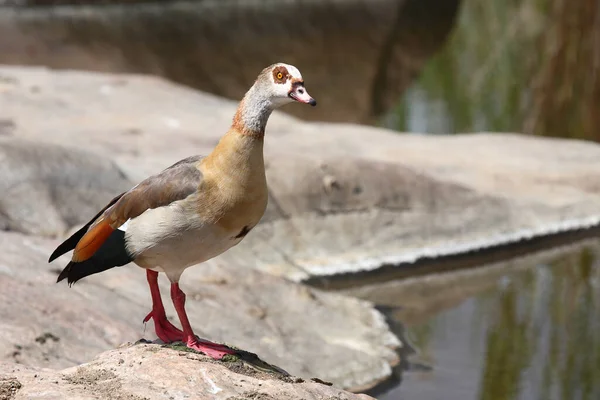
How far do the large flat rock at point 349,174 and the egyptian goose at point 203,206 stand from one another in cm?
284

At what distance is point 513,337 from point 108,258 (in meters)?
3.75

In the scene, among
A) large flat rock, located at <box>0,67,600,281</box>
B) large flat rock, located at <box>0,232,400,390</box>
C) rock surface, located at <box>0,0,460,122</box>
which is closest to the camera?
large flat rock, located at <box>0,232,400,390</box>

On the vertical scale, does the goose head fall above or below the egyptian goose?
above

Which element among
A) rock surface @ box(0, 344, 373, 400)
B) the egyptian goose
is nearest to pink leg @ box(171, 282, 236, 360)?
the egyptian goose

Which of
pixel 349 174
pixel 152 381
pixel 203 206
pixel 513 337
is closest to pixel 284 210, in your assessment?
pixel 349 174

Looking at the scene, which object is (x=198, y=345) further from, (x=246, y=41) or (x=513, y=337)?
(x=246, y=41)

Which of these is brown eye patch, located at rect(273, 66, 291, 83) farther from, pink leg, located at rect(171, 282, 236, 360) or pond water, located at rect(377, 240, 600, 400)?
pond water, located at rect(377, 240, 600, 400)

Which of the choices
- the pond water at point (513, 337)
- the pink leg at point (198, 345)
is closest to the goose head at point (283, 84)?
the pink leg at point (198, 345)

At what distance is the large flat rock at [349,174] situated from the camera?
8172 mm

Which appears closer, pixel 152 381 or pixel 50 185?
pixel 152 381

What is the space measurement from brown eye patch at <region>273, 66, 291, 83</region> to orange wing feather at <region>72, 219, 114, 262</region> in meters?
0.86

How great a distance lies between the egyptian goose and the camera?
152 inches

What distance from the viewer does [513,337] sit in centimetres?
703

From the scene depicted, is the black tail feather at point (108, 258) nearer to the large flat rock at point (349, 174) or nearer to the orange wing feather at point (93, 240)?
the orange wing feather at point (93, 240)
